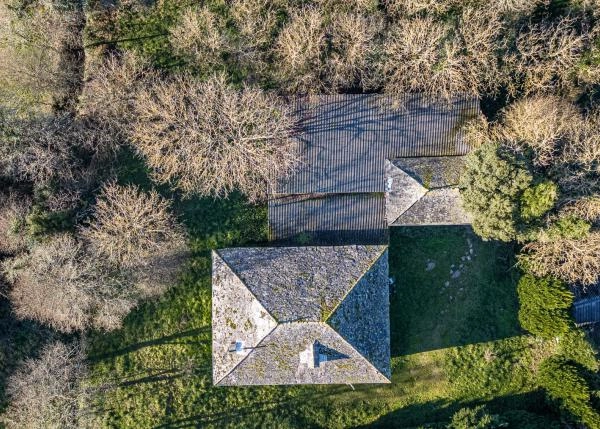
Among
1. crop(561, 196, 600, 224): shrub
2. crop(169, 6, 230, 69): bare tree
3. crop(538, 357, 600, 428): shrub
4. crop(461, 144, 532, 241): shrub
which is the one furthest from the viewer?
crop(169, 6, 230, 69): bare tree

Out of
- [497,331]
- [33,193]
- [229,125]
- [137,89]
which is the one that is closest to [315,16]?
[229,125]

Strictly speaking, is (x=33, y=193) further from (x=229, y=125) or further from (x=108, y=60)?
(x=229, y=125)

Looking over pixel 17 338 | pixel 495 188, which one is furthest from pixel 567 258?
pixel 17 338

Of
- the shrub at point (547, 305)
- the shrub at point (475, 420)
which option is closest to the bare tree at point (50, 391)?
the shrub at point (475, 420)

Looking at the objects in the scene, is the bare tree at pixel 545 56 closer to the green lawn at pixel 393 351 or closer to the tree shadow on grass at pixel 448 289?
the tree shadow on grass at pixel 448 289

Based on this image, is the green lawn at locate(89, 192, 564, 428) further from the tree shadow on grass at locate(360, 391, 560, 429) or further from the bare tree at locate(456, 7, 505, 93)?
the bare tree at locate(456, 7, 505, 93)

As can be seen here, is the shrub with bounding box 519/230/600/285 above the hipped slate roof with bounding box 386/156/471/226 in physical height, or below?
below

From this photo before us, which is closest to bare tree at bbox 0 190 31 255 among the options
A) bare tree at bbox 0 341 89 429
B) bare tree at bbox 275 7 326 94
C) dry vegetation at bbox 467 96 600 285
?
bare tree at bbox 0 341 89 429
